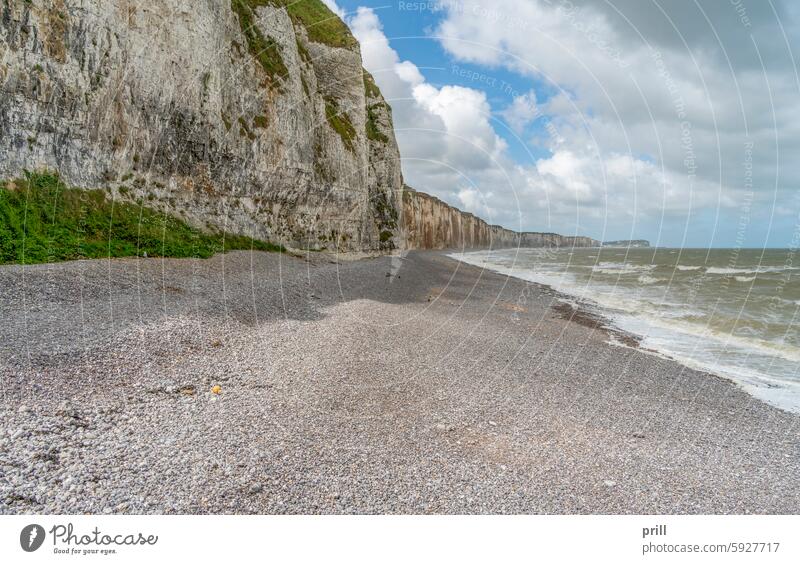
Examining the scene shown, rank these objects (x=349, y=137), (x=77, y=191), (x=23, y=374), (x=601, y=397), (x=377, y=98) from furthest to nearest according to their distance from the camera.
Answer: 1. (x=377, y=98)
2. (x=349, y=137)
3. (x=77, y=191)
4. (x=601, y=397)
5. (x=23, y=374)

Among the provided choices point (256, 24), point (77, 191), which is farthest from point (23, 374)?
point (256, 24)

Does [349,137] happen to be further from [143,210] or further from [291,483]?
[291,483]

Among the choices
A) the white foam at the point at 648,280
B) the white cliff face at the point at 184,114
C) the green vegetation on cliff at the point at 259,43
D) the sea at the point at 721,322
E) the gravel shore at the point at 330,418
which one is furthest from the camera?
the white foam at the point at 648,280

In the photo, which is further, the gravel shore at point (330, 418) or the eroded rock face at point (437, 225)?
the eroded rock face at point (437, 225)

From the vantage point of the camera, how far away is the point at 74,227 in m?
15.6

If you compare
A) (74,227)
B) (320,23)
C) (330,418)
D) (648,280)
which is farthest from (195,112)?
(648,280)

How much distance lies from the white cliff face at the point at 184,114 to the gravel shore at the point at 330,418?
6176 millimetres

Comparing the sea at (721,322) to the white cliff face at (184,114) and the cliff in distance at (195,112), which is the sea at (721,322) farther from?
the white cliff face at (184,114)

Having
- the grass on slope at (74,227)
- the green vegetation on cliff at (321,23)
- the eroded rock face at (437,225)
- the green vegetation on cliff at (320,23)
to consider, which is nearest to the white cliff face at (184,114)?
the grass on slope at (74,227)

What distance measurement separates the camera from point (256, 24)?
27672 mm

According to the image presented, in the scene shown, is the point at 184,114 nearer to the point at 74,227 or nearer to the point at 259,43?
the point at 74,227

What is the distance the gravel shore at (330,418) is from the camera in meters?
5.00

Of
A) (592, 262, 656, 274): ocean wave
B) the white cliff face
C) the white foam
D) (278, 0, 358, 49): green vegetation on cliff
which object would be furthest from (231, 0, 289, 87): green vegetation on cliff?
(592, 262, 656, 274): ocean wave

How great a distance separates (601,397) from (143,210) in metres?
18.5
